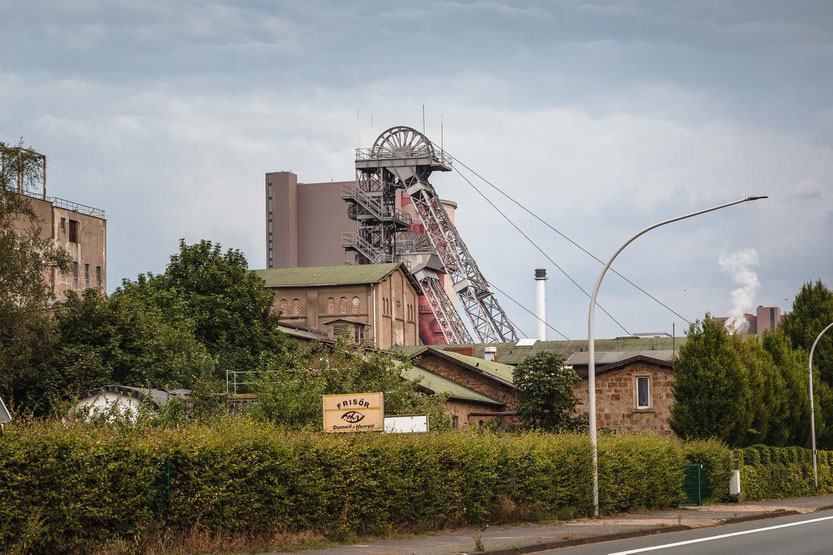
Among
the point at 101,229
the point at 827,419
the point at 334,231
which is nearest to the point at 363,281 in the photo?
the point at 101,229

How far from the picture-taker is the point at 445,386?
56594mm

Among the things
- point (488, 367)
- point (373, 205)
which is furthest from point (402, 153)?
point (488, 367)

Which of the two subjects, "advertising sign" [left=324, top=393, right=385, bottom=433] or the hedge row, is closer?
the hedge row

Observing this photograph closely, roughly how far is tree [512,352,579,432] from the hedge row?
18783mm

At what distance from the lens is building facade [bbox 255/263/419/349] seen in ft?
367

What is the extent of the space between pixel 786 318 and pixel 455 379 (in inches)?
709

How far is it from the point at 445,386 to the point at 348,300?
57.7 metres

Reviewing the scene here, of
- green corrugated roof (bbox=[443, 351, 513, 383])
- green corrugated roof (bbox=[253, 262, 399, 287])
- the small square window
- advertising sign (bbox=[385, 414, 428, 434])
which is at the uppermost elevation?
the small square window

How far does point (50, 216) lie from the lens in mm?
104000

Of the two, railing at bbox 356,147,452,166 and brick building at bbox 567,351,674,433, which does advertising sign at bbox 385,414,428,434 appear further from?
railing at bbox 356,147,452,166

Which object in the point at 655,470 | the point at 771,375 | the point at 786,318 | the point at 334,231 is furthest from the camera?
the point at 334,231

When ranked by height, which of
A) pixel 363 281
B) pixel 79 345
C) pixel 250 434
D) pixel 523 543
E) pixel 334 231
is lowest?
pixel 523 543

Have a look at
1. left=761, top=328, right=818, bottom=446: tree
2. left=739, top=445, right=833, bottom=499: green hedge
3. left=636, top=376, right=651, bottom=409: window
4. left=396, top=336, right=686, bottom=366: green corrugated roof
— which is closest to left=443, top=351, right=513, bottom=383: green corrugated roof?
left=636, top=376, right=651, bottom=409: window

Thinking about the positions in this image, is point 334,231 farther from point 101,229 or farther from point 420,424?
point 420,424
